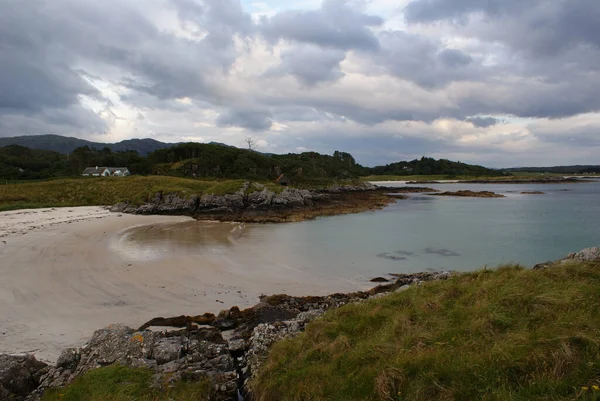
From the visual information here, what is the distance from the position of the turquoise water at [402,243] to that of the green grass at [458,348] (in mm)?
8706

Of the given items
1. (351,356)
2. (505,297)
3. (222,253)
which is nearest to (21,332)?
(351,356)

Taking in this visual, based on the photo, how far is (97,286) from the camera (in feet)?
43.2

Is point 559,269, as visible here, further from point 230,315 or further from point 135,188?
point 135,188

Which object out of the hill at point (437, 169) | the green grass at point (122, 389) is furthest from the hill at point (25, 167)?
the hill at point (437, 169)

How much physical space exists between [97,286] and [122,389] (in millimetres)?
9276

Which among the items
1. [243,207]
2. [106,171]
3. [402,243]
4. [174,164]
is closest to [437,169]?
[174,164]

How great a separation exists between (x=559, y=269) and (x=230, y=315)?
9490mm

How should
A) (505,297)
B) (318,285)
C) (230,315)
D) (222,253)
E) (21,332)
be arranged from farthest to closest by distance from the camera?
(222,253) < (318,285) < (230,315) < (21,332) < (505,297)

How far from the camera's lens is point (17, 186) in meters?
44.4

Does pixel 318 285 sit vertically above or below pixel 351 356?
below

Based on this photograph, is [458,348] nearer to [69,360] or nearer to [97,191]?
[69,360]

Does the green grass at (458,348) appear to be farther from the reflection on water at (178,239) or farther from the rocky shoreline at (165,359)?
the reflection on water at (178,239)

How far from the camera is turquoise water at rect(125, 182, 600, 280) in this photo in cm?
1862

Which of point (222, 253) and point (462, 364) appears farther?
point (222, 253)
